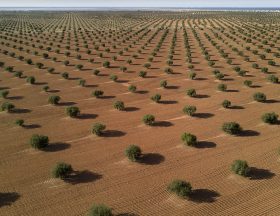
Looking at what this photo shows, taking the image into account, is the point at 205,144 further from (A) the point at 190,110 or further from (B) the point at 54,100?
(B) the point at 54,100

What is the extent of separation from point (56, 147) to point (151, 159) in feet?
23.4

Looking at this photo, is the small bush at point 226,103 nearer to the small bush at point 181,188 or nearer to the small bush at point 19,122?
the small bush at point 181,188

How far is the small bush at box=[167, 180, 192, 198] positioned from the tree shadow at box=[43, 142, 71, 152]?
9200 mm

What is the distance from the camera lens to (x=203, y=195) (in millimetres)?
16641

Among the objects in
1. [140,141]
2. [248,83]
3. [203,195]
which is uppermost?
[248,83]

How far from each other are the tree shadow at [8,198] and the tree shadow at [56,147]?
527cm

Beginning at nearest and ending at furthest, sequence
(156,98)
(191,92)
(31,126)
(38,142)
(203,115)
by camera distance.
Result: (38,142) → (31,126) → (203,115) → (156,98) → (191,92)

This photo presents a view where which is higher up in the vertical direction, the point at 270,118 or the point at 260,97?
the point at 260,97

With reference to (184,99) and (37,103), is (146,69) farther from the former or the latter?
(37,103)

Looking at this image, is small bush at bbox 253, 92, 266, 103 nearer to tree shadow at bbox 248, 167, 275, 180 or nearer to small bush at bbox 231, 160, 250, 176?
tree shadow at bbox 248, 167, 275, 180

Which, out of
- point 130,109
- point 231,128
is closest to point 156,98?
point 130,109

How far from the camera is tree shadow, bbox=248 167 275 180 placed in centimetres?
1812

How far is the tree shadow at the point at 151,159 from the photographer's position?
2014 cm

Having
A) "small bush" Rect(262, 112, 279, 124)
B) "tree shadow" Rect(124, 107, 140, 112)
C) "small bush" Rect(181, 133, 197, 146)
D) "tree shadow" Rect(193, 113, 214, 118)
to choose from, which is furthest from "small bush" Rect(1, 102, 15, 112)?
"small bush" Rect(262, 112, 279, 124)
